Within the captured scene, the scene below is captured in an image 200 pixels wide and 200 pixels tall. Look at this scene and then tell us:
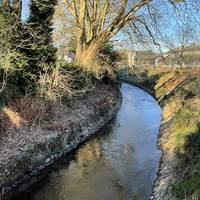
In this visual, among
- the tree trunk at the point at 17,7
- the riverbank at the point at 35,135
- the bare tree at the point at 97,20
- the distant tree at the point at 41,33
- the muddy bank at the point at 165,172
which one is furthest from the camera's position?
the bare tree at the point at 97,20

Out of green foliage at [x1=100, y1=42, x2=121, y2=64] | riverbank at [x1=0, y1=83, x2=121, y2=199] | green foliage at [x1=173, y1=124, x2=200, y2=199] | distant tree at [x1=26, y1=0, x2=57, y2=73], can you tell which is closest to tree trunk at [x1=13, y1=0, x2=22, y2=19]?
distant tree at [x1=26, y1=0, x2=57, y2=73]

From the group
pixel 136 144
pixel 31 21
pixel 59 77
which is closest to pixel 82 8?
pixel 31 21

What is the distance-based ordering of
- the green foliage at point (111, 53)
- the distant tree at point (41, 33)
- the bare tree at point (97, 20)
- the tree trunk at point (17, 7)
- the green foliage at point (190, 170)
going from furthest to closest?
1. the green foliage at point (111, 53)
2. the bare tree at point (97, 20)
3. the distant tree at point (41, 33)
4. the tree trunk at point (17, 7)
5. the green foliage at point (190, 170)

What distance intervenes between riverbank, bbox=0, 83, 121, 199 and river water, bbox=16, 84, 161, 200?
0.58 metres

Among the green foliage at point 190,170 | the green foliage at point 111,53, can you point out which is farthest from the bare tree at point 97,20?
the green foliage at point 190,170

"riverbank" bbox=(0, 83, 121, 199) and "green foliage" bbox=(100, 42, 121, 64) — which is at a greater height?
"green foliage" bbox=(100, 42, 121, 64)

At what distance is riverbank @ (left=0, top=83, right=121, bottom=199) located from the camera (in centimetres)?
1389

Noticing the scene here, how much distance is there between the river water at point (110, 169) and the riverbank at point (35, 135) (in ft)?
1.91

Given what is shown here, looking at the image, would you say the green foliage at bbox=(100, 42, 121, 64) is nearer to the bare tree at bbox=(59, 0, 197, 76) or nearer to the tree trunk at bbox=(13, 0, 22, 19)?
the bare tree at bbox=(59, 0, 197, 76)

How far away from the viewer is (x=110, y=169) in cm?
1608

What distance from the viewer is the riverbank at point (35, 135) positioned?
13.9 meters

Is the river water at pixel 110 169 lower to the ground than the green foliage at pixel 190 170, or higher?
lower

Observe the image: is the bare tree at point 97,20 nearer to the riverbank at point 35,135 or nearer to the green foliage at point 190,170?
the riverbank at point 35,135

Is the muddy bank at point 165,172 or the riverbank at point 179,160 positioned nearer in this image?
the riverbank at point 179,160
